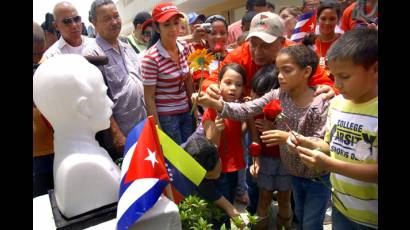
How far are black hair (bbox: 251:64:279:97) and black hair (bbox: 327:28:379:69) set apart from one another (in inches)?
29.7

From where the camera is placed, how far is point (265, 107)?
162cm

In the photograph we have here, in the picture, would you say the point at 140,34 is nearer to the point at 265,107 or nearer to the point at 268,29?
the point at 268,29

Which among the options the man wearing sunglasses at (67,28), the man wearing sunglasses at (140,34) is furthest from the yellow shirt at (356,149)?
the man wearing sunglasses at (140,34)

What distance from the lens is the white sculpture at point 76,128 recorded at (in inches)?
52.2

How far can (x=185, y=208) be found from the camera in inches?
60.2

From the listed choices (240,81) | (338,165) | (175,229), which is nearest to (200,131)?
(240,81)

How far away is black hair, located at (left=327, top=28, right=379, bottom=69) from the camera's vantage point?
1.21m

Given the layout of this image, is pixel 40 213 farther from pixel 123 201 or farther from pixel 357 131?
pixel 357 131

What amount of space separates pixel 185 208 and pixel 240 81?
0.91 meters

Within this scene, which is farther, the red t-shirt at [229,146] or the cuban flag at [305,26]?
the cuban flag at [305,26]

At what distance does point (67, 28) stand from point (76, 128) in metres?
1.39

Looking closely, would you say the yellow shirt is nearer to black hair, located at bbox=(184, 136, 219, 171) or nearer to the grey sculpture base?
black hair, located at bbox=(184, 136, 219, 171)

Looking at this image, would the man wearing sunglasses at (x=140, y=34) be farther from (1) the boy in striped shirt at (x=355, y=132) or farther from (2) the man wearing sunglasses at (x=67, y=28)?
(1) the boy in striped shirt at (x=355, y=132)

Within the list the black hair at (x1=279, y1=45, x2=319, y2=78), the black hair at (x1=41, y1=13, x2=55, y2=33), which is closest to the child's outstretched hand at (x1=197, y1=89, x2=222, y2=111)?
the black hair at (x1=279, y1=45, x2=319, y2=78)
